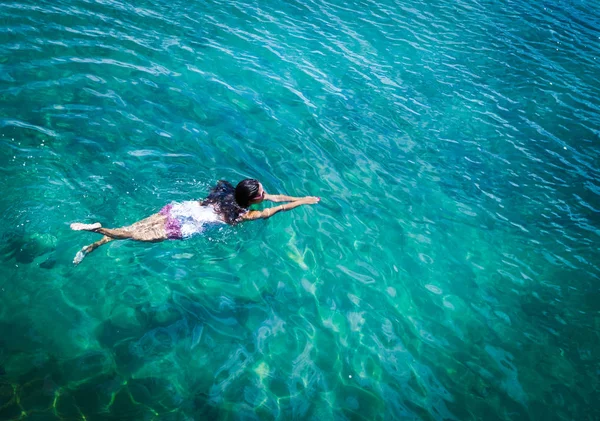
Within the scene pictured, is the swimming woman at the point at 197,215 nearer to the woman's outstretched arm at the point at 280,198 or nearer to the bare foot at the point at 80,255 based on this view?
the bare foot at the point at 80,255

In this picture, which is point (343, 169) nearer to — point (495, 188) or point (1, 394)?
point (495, 188)

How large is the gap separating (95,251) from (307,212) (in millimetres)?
4744

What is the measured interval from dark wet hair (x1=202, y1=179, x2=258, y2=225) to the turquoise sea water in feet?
1.64

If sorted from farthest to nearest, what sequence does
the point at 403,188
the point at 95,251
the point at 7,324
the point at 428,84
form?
the point at 428,84
the point at 403,188
the point at 95,251
the point at 7,324

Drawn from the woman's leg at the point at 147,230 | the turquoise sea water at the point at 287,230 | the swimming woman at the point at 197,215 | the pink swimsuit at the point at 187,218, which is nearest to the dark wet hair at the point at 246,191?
the swimming woman at the point at 197,215

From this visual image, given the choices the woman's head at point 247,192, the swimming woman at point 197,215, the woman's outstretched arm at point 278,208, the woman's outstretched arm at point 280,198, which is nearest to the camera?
the swimming woman at point 197,215

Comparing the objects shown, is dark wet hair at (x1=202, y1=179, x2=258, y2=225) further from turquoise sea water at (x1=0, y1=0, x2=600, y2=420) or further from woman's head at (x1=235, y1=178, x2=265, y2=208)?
turquoise sea water at (x1=0, y1=0, x2=600, y2=420)

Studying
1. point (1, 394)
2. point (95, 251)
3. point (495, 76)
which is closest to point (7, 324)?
point (1, 394)

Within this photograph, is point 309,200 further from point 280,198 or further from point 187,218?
point 187,218

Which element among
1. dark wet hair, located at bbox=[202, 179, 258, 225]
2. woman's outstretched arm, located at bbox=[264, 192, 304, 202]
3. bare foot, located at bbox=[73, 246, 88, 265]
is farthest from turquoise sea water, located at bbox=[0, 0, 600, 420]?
dark wet hair, located at bbox=[202, 179, 258, 225]

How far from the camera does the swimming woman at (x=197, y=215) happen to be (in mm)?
7883

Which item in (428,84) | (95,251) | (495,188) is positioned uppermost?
(428,84)

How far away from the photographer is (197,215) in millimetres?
8555

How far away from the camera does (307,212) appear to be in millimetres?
10039
